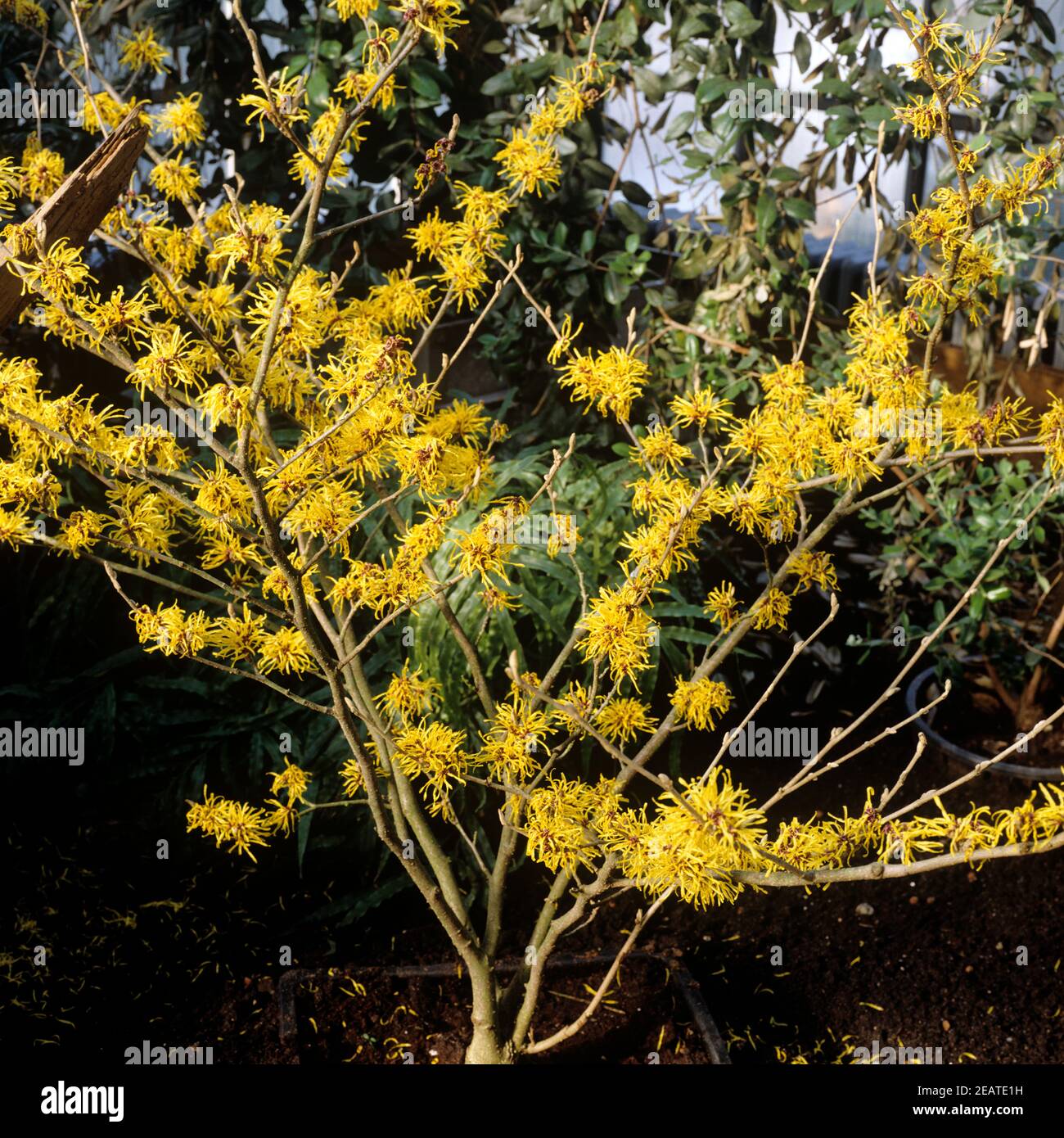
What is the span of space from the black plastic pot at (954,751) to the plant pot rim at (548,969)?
69cm

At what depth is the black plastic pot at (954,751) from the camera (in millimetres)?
2414

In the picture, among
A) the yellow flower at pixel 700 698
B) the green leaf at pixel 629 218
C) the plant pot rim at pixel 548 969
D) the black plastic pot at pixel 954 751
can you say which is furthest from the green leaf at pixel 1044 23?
the plant pot rim at pixel 548 969

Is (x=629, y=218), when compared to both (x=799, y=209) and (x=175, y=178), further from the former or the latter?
(x=175, y=178)

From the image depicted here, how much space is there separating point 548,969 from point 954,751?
1.06 meters

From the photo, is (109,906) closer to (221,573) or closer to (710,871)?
(221,573)

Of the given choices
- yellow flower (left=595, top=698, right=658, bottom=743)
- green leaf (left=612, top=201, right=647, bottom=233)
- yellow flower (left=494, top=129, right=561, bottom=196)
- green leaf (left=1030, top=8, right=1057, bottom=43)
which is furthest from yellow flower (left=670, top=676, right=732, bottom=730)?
green leaf (left=1030, top=8, right=1057, bottom=43)

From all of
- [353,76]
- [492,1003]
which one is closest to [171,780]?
[492,1003]

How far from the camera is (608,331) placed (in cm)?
296

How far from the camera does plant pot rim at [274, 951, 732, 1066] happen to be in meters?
1.82

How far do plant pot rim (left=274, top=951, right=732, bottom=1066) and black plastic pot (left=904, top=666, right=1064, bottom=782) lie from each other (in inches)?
27.1

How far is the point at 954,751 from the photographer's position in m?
2.53

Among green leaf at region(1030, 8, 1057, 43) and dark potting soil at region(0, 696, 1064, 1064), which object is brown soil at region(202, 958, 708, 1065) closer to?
dark potting soil at region(0, 696, 1064, 1064)

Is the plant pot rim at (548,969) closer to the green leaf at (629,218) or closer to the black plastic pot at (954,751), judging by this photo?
the black plastic pot at (954,751)

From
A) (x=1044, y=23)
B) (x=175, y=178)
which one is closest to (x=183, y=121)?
(x=175, y=178)
